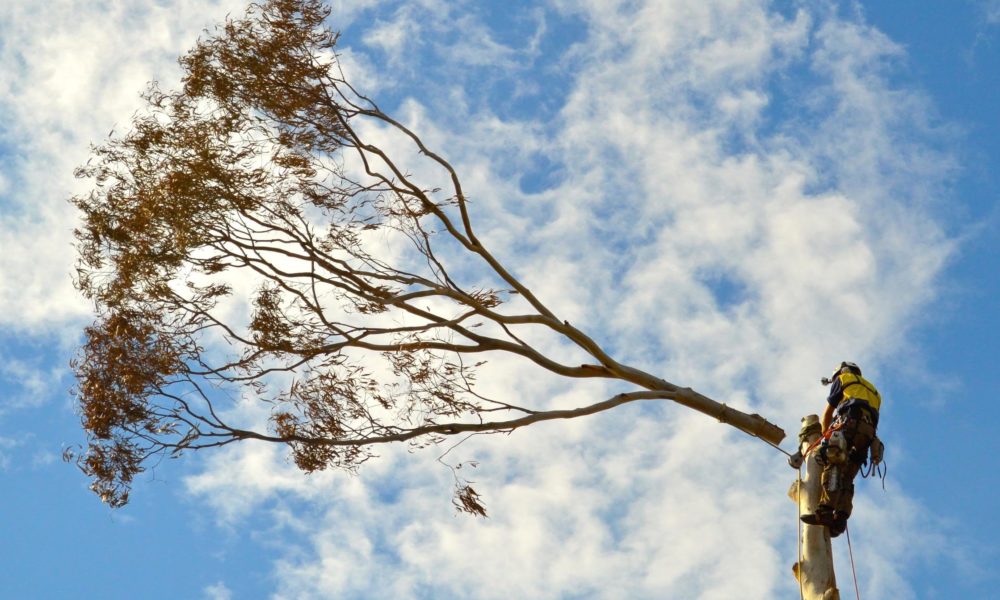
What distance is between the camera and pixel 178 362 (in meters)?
11.1

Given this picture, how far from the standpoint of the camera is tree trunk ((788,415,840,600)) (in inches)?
334

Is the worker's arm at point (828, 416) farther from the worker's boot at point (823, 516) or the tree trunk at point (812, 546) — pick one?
the worker's boot at point (823, 516)

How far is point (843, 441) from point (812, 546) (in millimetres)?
785

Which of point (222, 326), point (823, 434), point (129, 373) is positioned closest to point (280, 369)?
point (222, 326)

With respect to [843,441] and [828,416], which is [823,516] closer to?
[843,441]

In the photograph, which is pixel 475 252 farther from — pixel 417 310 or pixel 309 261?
pixel 309 261

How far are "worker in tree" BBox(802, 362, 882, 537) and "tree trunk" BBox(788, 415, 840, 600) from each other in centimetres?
8

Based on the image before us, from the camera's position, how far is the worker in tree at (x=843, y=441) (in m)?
8.73

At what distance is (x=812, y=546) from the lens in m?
8.71

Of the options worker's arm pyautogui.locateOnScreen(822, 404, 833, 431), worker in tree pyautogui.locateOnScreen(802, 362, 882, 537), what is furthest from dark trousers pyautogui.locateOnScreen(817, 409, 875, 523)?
worker's arm pyautogui.locateOnScreen(822, 404, 833, 431)

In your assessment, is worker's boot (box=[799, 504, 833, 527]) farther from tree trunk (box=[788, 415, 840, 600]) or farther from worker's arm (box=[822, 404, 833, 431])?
worker's arm (box=[822, 404, 833, 431])

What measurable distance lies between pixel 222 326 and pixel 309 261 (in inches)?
40.6

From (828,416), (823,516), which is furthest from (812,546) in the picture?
(828,416)

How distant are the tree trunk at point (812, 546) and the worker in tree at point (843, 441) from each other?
0.08 meters
